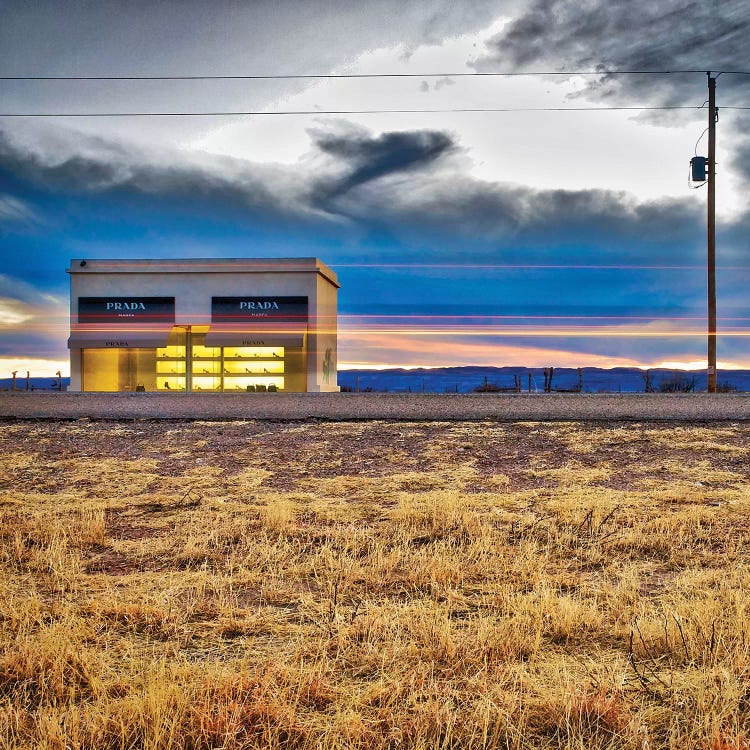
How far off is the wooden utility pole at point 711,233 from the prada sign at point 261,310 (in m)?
16.6

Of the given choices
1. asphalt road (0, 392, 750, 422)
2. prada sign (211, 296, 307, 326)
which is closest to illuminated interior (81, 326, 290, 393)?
prada sign (211, 296, 307, 326)

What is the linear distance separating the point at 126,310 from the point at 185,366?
371 cm

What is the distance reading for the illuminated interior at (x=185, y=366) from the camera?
30188 mm

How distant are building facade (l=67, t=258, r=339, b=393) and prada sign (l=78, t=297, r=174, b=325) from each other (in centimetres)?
5

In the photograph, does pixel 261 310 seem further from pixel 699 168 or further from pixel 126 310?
pixel 699 168

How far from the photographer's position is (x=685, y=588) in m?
3.87

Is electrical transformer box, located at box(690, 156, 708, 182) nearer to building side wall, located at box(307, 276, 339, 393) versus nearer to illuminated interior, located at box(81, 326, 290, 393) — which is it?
building side wall, located at box(307, 276, 339, 393)

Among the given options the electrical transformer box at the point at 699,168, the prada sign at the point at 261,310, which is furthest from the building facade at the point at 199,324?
the electrical transformer box at the point at 699,168

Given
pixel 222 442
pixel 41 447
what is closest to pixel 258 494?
pixel 222 442

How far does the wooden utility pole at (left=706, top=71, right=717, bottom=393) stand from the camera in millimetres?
20375

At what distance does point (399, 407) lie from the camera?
14.9m

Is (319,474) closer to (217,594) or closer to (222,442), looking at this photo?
(222,442)

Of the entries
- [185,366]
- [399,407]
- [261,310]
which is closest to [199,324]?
[185,366]

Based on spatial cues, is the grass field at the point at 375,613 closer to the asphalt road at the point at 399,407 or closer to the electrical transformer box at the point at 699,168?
the asphalt road at the point at 399,407
